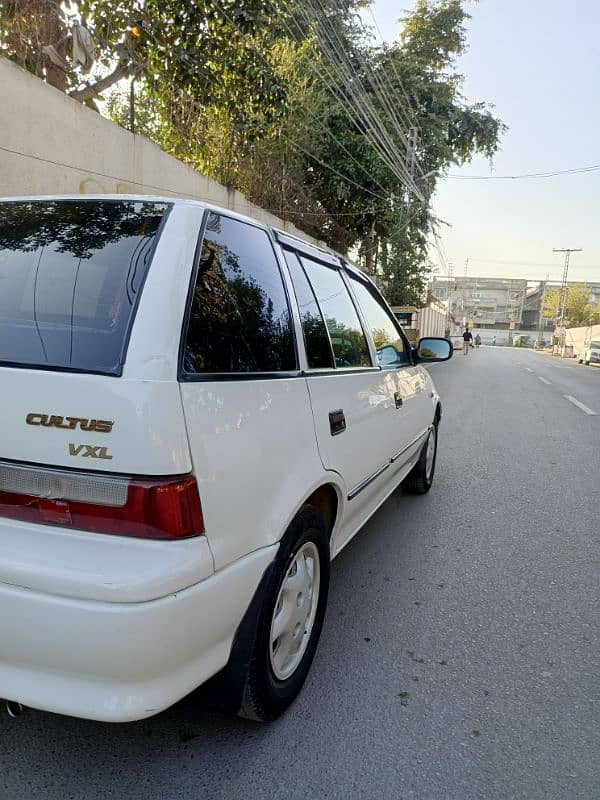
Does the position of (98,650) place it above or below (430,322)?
below

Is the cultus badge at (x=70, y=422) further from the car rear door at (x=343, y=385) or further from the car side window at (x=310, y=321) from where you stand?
the car side window at (x=310, y=321)

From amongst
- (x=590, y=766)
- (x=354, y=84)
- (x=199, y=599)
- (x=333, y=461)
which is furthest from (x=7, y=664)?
(x=354, y=84)

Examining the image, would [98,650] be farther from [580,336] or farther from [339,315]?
[580,336]

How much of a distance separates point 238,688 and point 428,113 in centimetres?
2445

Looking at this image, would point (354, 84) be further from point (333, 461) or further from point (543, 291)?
point (543, 291)

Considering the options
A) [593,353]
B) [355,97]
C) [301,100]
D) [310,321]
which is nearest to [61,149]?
[310,321]

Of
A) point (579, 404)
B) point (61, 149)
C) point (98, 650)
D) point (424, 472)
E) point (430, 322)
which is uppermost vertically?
point (61, 149)

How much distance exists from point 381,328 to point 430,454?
1.65 m

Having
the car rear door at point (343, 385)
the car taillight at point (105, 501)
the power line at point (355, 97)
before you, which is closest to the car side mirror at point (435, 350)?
the car rear door at point (343, 385)

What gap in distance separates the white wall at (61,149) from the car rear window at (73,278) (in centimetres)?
461

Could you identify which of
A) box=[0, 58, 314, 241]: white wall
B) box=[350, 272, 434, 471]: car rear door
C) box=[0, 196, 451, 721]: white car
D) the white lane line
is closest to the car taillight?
box=[0, 196, 451, 721]: white car

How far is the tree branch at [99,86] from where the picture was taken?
27.0 feet

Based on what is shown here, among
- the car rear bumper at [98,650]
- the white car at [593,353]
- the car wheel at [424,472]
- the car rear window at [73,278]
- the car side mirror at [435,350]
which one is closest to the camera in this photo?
the car rear bumper at [98,650]

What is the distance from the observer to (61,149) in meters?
6.61
